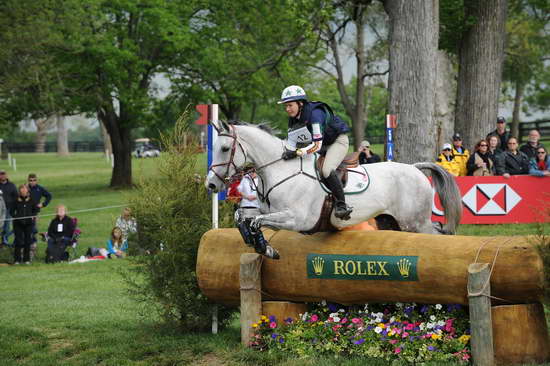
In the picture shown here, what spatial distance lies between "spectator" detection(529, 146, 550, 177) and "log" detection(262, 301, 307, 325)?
979 centimetres

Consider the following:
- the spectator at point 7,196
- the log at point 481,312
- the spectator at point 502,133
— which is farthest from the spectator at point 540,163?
the spectator at point 7,196

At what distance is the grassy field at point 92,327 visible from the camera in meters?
7.68

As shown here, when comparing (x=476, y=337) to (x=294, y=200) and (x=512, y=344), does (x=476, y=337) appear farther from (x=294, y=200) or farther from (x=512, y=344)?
(x=294, y=200)

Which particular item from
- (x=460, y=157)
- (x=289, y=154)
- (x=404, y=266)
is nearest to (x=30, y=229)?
(x=460, y=157)

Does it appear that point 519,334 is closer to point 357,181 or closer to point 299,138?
point 357,181

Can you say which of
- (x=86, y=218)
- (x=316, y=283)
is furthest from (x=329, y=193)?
(x=86, y=218)

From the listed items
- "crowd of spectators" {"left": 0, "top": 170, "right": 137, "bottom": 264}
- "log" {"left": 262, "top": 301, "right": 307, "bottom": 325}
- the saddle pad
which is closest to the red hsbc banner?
"crowd of spectators" {"left": 0, "top": 170, "right": 137, "bottom": 264}

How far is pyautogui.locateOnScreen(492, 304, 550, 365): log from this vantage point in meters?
6.32

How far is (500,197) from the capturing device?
16125mm

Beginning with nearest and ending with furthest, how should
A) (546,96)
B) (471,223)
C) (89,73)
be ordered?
(471,223) < (89,73) < (546,96)

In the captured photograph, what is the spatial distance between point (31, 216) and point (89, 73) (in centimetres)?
1694

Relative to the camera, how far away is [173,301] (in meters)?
8.52

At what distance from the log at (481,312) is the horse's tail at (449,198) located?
2.74m

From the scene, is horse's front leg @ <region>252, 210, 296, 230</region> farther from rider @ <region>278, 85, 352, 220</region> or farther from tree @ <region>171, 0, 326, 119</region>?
tree @ <region>171, 0, 326, 119</region>
